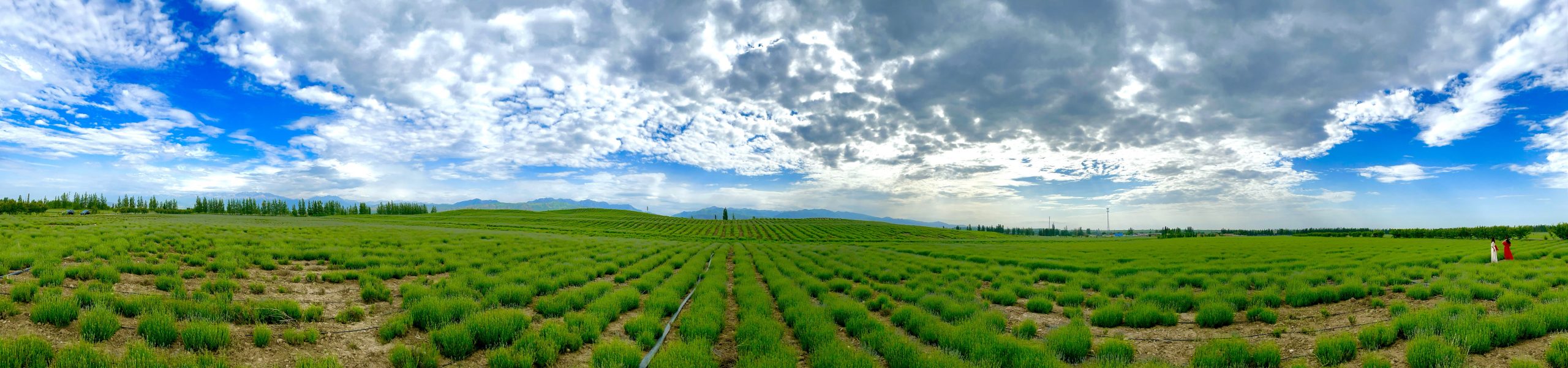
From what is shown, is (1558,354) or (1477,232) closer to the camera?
(1558,354)

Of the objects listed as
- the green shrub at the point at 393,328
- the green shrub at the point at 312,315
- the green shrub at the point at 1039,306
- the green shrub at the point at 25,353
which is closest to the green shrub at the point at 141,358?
the green shrub at the point at 25,353

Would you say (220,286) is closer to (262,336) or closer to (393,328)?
(262,336)

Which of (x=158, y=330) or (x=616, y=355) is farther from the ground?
(x=158, y=330)

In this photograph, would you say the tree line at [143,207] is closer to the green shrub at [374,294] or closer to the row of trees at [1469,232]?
the green shrub at [374,294]

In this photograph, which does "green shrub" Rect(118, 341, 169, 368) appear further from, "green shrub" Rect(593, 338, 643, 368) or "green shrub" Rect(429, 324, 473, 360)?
"green shrub" Rect(593, 338, 643, 368)

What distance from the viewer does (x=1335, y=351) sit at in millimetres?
6945

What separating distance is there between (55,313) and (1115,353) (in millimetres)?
14603

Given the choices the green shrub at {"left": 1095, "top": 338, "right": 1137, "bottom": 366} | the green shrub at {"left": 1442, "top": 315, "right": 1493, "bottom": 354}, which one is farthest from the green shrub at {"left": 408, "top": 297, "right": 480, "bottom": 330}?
the green shrub at {"left": 1442, "top": 315, "right": 1493, "bottom": 354}

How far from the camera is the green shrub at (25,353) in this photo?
526 centimetres

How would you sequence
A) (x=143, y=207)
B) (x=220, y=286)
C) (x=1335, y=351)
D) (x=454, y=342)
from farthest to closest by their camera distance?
(x=143, y=207) < (x=220, y=286) < (x=454, y=342) < (x=1335, y=351)

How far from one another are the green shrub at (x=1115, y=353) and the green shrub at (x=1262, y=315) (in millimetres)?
3967

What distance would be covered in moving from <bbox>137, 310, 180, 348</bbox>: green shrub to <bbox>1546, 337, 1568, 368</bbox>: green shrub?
16.5 meters

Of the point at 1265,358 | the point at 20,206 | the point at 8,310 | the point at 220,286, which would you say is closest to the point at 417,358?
the point at 8,310

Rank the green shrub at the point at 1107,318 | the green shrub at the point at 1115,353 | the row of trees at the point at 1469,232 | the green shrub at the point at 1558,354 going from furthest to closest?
the row of trees at the point at 1469,232 → the green shrub at the point at 1107,318 → the green shrub at the point at 1115,353 → the green shrub at the point at 1558,354
